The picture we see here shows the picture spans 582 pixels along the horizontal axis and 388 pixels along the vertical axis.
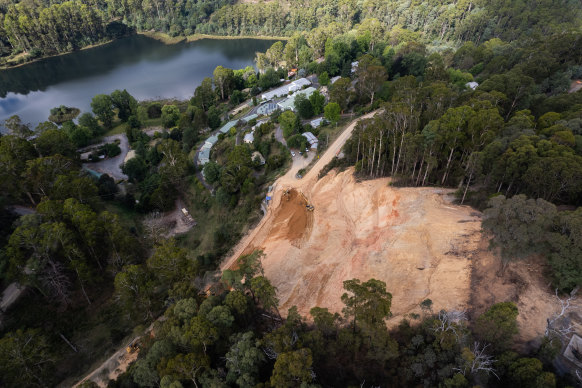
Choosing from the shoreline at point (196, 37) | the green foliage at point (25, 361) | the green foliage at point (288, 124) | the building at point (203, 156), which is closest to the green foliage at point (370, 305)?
the green foliage at point (25, 361)

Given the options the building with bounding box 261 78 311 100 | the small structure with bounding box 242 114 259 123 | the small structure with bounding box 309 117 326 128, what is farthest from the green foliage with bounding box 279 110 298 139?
the building with bounding box 261 78 311 100

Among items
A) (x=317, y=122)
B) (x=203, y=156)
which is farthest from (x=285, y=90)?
(x=203, y=156)

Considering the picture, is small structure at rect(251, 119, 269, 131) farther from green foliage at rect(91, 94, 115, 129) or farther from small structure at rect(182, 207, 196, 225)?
green foliage at rect(91, 94, 115, 129)

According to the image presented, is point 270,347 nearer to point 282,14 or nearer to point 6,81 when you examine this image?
point 6,81

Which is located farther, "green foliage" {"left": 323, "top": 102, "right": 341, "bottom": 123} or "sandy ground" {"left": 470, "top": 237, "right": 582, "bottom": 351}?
"green foliage" {"left": 323, "top": 102, "right": 341, "bottom": 123}

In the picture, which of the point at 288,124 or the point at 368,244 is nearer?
the point at 368,244

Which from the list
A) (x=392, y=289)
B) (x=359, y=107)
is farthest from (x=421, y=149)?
(x=359, y=107)

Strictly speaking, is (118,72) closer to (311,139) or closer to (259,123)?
(259,123)
